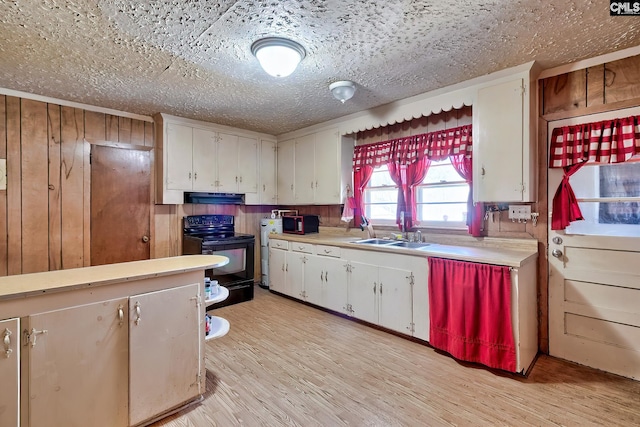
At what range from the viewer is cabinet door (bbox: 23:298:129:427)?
1448 millimetres

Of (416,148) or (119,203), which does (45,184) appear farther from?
(416,148)

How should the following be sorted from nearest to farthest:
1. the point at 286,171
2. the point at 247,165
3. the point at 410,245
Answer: the point at 410,245 < the point at 247,165 < the point at 286,171

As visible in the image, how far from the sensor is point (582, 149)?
2.39 meters

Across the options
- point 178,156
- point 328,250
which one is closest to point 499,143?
point 328,250

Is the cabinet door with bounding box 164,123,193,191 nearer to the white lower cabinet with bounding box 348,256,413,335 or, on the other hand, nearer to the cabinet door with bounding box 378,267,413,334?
the white lower cabinet with bounding box 348,256,413,335

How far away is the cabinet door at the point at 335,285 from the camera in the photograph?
338 cm

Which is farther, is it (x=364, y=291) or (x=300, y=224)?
(x=300, y=224)

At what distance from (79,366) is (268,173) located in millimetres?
3555

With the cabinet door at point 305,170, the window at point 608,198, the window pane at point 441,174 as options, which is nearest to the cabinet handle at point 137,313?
the cabinet door at point 305,170

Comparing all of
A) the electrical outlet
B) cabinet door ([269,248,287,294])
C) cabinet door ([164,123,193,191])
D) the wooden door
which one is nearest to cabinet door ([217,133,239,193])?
cabinet door ([164,123,193,191])

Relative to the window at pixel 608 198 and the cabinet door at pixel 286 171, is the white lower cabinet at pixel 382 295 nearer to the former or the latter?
the window at pixel 608 198

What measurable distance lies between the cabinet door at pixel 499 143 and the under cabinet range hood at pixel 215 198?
3.18 metres

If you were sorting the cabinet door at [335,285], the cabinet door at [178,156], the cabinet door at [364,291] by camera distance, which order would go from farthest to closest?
1. the cabinet door at [178,156]
2. the cabinet door at [335,285]
3. the cabinet door at [364,291]

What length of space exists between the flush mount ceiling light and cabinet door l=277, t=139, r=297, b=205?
7.87 ft
